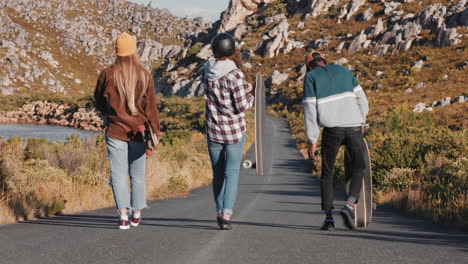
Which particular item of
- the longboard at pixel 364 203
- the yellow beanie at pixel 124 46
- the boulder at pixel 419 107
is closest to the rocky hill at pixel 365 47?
the boulder at pixel 419 107

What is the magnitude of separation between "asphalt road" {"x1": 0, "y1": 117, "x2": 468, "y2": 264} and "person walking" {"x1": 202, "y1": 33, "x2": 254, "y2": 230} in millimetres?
527

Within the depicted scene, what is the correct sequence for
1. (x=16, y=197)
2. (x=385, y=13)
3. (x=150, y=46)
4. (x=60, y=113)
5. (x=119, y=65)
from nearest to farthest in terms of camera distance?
(x=119, y=65), (x=16, y=197), (x=60, y=113), (x=385, y=13), (x=150, y=46)

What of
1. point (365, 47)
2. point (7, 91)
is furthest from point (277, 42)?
point (7, 91)

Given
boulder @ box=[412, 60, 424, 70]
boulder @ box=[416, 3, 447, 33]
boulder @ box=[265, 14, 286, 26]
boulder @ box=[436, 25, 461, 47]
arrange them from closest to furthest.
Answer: boulder @ box=[412, 60, 424, 70] → boulder @ box=[436, 25, 461, 47] → boulder @ box=[416, 3, 447, 33] → boulder @ box=[265, 14, 286, 26]

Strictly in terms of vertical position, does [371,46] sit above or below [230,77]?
above

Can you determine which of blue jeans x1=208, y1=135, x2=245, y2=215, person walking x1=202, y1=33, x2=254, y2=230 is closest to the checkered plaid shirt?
person walking x1=202, y1=33, x2=254, y2=230

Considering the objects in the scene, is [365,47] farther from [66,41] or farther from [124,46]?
[66,41]

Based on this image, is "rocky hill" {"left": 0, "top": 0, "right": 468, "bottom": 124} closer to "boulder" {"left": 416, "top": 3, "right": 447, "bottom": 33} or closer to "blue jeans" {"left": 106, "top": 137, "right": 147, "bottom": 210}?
"boulder" {"left": 416, "top": 3, "right": 447, "bottom": 33}

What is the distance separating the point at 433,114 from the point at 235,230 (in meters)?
34.5

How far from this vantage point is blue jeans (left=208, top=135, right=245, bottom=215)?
6008 mm

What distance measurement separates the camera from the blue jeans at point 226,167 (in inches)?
237

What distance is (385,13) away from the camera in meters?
86.3

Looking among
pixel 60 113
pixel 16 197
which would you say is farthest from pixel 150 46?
pixel 16 197

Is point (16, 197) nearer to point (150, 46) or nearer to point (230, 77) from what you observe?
point (230, 77)
